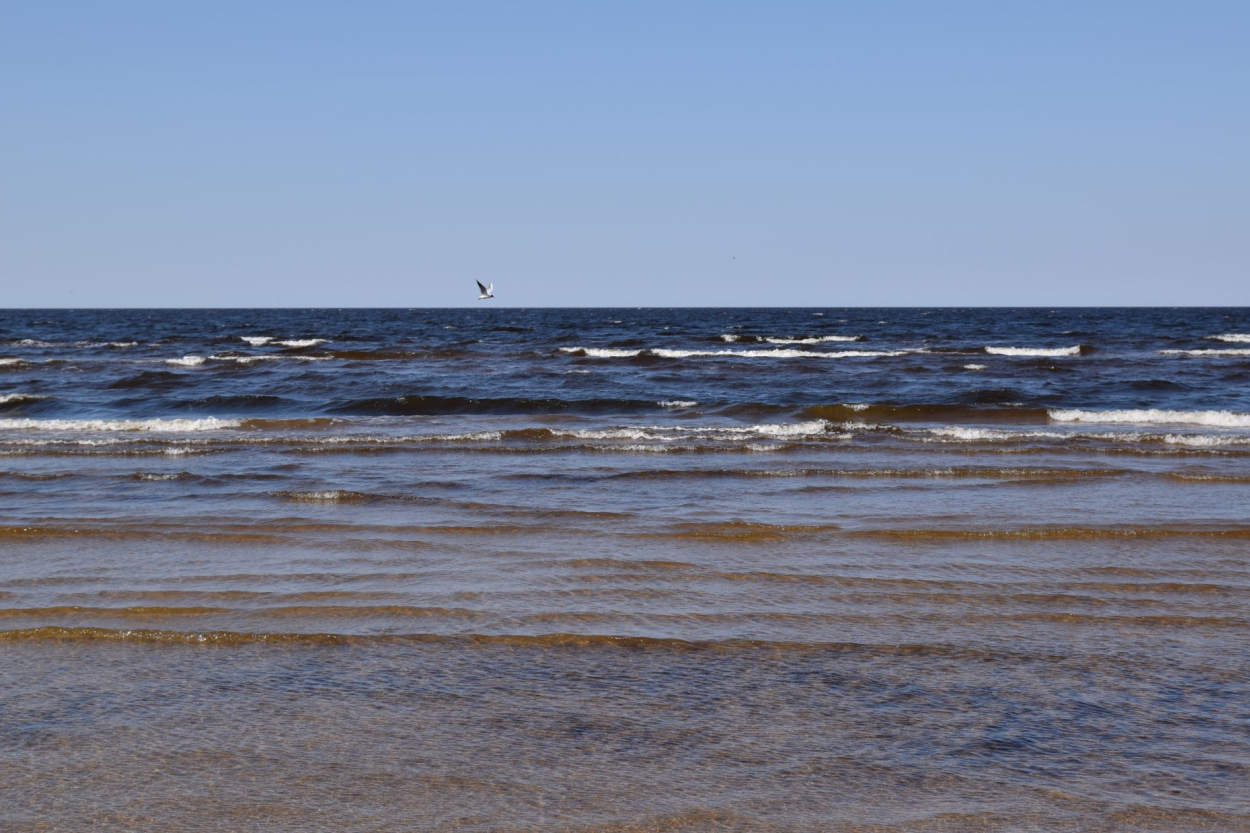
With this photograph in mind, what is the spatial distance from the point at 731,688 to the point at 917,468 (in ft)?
28.4

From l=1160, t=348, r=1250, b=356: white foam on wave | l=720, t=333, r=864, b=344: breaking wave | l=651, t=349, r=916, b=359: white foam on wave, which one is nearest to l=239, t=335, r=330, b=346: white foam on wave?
l=651, t=349, r=916, b=359: white foam on wave

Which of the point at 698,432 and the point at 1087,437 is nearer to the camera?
Answer: the point at 1087,437

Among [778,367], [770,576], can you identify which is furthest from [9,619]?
[778,367]

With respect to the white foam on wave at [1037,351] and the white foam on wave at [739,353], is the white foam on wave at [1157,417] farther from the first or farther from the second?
the white foam on wave at [1037,351]

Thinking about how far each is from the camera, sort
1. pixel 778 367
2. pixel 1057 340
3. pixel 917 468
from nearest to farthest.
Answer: pixel 917 468 < pixel 778 367 < pixel 1057 340

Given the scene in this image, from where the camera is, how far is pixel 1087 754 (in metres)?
4.30

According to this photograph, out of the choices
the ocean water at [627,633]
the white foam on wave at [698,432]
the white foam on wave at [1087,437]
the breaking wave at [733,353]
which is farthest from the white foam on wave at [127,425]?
the breaking wave at [733,353]

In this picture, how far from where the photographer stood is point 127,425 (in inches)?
762

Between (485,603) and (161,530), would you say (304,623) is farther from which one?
(161,530)

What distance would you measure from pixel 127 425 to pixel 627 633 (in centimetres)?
1592

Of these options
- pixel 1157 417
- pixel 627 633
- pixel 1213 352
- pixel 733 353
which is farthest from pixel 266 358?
pixel 1213 352

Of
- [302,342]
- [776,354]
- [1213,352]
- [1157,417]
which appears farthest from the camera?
[302,342]

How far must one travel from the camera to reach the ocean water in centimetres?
397

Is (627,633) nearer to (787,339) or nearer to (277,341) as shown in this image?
(787,339)
